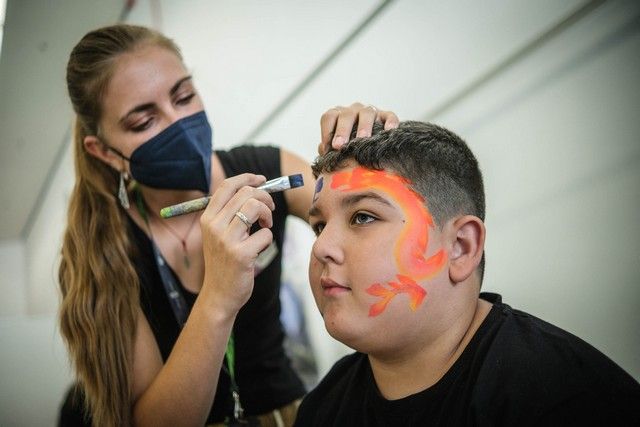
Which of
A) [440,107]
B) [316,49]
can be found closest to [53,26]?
[316,49]

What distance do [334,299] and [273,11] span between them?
138 centimetres

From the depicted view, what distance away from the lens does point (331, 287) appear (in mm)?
884

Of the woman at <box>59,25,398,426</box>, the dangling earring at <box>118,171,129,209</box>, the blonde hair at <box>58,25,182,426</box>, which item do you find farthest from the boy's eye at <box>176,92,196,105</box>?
the dangling earring at <box>118,171,129,209</box>

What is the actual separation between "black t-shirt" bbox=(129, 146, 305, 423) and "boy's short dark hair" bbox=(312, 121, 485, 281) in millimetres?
427

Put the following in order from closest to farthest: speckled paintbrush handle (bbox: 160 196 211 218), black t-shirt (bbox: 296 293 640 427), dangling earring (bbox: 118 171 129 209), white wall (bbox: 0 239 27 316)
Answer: black t-shirt (bbox: 296 293 640 427) → speckled paintbrush handle (bbox: 160 196 211 218) → dangling earring (bbox: 118 171 129 209) → white wall (bbox: 0 239 27 316)

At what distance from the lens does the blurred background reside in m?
0.99

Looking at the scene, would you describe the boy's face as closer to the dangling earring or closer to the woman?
the woman

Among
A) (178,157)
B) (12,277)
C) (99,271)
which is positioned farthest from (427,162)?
(12,277)

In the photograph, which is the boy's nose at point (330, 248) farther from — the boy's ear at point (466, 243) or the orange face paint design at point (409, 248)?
the boy's ear at point (466, 243)

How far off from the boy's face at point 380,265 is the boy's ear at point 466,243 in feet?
0.11

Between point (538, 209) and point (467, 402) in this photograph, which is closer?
point (467, 402)

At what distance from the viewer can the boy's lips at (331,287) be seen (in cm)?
87

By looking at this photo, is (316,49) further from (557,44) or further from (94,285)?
(94,285)

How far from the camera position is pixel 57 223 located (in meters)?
3.33
